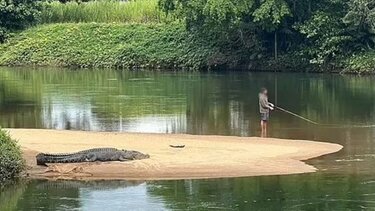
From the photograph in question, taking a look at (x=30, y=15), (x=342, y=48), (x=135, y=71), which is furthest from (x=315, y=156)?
(x=30, y=15)

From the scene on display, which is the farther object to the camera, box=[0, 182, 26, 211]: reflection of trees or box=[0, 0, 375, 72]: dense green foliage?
box=[0, 0, 375, 72]: dense green foliage

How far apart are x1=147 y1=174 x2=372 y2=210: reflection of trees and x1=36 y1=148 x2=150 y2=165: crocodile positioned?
213 cm

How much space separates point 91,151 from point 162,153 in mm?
1759

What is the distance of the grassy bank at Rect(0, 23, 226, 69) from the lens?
53.9m

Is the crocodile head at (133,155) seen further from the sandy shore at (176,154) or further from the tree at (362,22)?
the tree at (362,22)

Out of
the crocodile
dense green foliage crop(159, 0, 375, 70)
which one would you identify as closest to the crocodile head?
the crocodile

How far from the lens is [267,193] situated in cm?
1602

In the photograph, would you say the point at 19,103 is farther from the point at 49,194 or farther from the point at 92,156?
the point at 49,194

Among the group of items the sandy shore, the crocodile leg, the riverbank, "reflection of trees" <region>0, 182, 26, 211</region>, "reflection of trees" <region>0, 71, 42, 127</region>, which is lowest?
"reflection of trees" <region>0, 182, 26, 211</region>

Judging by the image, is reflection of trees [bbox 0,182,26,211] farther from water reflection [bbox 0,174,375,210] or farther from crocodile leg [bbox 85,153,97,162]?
crocodile leg [bbox 85,153,97,162]

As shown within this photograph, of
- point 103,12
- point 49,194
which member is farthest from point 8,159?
point 103,12

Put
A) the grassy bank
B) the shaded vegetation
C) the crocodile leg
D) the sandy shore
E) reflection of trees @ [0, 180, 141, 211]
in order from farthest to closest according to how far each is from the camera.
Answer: the grassy bank < the shaded vegetation < the crocodile leg < the sandy shore < reflection of trees @ [0, 180, 141, 211]

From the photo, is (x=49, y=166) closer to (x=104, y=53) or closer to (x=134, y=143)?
(x=134, y=143)

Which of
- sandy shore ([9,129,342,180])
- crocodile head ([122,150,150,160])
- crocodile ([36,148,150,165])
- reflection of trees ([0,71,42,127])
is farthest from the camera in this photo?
reflection of trees ([0,71,42,127])
